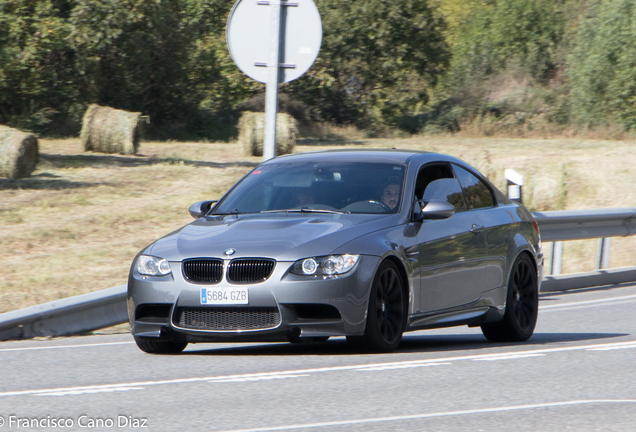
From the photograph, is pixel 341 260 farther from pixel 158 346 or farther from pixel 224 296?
pixel 158 346

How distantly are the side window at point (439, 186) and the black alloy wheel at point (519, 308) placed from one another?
864mm

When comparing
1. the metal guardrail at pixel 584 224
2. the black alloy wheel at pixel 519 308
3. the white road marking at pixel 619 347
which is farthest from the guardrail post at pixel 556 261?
the white road marking at pixel 619 347

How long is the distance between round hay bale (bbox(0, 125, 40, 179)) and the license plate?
13350mm

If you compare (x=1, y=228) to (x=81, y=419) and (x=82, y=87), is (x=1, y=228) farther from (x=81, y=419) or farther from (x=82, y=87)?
(x=82, y=87)

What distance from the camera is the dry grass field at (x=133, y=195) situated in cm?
1307

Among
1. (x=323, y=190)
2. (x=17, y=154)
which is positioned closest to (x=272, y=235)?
(x=323, y=190)

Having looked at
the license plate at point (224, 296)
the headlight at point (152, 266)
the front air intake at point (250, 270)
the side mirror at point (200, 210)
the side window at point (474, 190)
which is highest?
the side window at point (474, 190)

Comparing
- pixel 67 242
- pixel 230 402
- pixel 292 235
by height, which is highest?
pixel 292 235

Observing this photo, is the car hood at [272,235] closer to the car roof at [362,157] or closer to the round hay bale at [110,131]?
the car roof at [362,157]

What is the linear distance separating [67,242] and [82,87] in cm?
1956

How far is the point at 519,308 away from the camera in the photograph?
9242 mm

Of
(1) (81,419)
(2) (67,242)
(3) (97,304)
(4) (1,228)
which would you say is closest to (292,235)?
(1) (81,419)

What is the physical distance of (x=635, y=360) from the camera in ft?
26.0

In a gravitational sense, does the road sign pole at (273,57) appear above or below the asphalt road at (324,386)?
above
